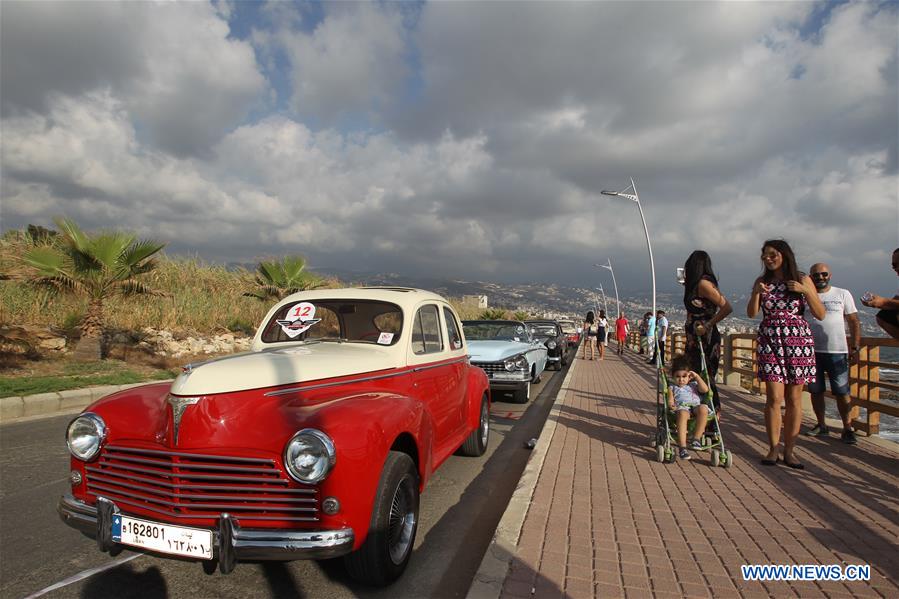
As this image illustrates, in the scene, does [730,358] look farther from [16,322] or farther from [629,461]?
[16,322]

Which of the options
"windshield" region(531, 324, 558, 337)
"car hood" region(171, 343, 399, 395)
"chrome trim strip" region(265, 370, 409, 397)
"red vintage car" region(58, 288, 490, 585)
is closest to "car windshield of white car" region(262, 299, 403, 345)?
"car hood" region(171, 343, 399, 395)

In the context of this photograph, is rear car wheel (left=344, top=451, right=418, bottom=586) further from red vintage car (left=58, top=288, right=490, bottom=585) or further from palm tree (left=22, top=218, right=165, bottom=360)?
palm tree (left=22, top=218, right=165, bottom=360)

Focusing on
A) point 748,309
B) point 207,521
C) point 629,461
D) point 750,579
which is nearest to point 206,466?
point 207,521

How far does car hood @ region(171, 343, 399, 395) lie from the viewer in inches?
110

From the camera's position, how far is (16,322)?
1226cm

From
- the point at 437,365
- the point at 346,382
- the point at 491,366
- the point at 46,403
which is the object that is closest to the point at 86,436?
the point at 346,382

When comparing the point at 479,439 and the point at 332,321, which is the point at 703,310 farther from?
the point at 332,321

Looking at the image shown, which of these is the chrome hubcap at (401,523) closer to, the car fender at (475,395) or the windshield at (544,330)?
the car fender at (475,395)

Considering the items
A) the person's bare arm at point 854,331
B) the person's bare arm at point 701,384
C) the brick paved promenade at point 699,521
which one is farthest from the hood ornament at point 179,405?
the person's bare arm at point 854,331

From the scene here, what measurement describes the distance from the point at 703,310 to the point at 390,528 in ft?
13.1

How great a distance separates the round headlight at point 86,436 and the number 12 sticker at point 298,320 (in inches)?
63.0

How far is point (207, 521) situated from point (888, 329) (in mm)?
5486

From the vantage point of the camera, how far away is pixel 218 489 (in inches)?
101

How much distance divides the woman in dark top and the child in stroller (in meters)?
0.23
